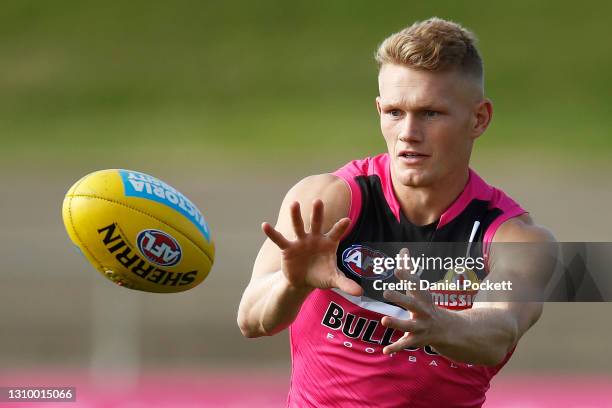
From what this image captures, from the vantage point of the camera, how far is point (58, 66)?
28453 mm

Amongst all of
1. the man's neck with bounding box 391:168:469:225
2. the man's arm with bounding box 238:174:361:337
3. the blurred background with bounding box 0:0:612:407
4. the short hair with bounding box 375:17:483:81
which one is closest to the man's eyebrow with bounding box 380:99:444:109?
the short hair with bounding box 375:17:483:81

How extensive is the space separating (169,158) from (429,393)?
735 inches

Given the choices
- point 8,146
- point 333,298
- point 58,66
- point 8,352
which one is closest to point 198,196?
point 8,352

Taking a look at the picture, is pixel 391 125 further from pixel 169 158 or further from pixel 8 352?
pixel 169 158

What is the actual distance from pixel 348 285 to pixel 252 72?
2417 centimetres

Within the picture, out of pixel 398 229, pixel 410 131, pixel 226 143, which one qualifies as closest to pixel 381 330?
pixel 398 229

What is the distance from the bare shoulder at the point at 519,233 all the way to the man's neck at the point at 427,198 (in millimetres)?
309

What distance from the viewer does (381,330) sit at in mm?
5469

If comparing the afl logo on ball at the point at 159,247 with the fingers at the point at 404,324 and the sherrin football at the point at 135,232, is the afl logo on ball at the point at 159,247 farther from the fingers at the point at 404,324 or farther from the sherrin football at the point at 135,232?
the fingers at the point at 404,324

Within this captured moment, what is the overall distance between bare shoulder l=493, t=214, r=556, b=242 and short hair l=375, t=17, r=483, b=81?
2.49 feet

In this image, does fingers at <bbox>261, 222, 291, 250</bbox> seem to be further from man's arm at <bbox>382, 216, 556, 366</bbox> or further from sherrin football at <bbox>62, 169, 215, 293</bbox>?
sherrin football at <bbox>62, 169, 215, 293</bbox>

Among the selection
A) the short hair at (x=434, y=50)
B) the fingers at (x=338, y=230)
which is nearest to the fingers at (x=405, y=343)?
the fingers at (x=338, y=230)

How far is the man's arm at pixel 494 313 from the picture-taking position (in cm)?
425

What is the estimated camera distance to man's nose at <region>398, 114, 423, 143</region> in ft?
16.9
